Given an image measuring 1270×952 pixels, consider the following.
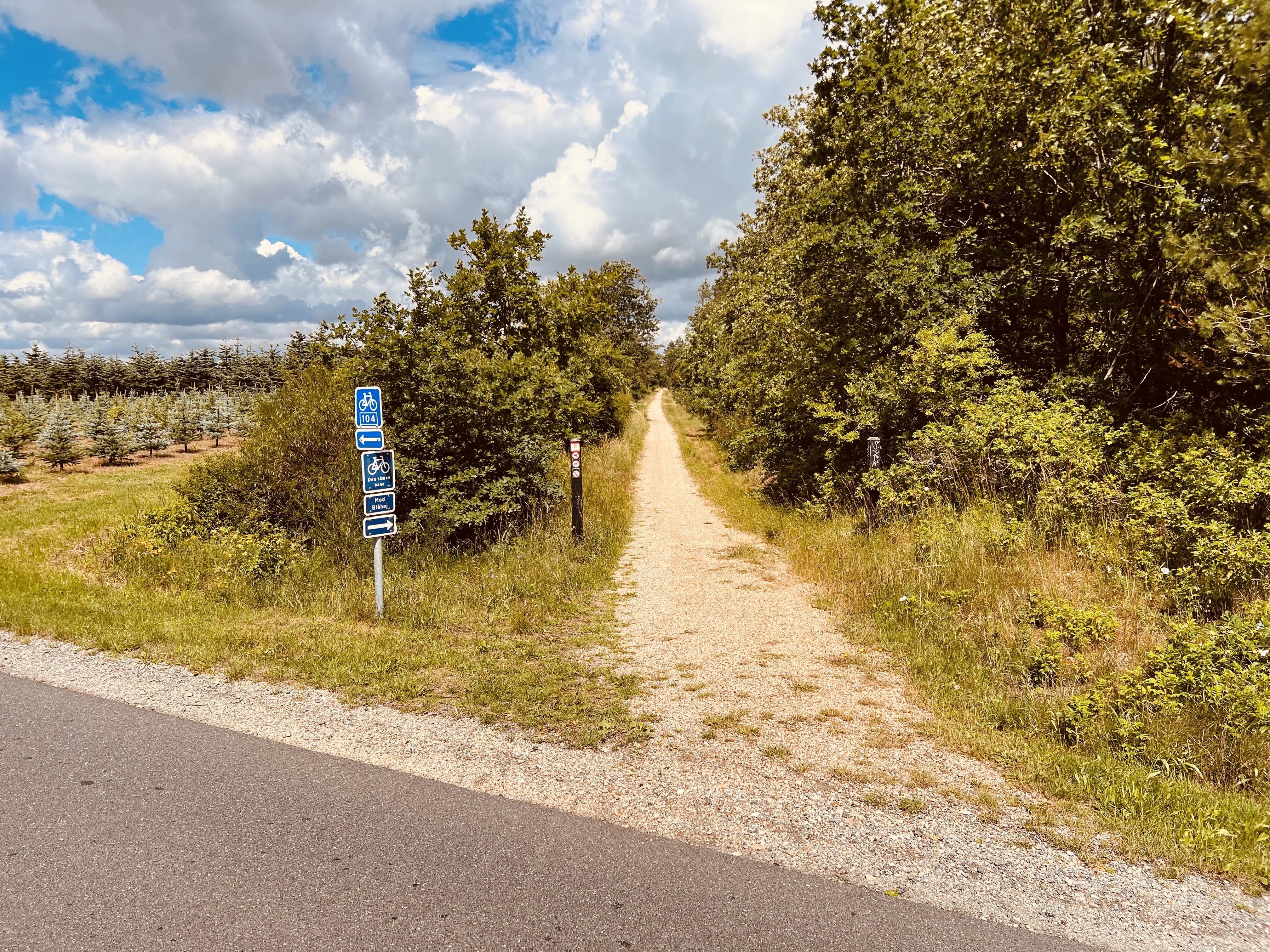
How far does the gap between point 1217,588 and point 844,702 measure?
386cm

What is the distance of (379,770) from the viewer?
4.09m

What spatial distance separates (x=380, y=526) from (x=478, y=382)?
153 inches

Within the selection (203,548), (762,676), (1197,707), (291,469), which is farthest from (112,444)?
(1197,707)

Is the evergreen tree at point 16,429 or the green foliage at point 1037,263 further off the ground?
the green foliage at point 1037,263

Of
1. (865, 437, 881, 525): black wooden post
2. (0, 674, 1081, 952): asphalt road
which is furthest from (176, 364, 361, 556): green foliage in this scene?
(865, 437, 881, 525): black wooden post

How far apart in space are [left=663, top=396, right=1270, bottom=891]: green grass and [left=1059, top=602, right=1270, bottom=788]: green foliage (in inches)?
6.5

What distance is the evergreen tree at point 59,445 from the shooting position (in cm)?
2650

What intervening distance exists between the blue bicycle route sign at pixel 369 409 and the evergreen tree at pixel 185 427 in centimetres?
3608

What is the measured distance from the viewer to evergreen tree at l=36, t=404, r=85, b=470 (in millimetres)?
26500

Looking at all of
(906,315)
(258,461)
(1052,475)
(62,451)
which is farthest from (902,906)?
(62,451)

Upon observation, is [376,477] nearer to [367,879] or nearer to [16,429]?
[367,879]

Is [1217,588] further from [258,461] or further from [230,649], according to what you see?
[258,461]

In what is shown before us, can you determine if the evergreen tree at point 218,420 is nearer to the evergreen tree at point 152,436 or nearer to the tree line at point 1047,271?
the evergreen tree at point 152,436

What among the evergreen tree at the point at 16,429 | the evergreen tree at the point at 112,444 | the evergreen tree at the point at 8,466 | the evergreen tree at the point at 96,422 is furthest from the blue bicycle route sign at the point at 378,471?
the evergreen tree at the point at 16,429
